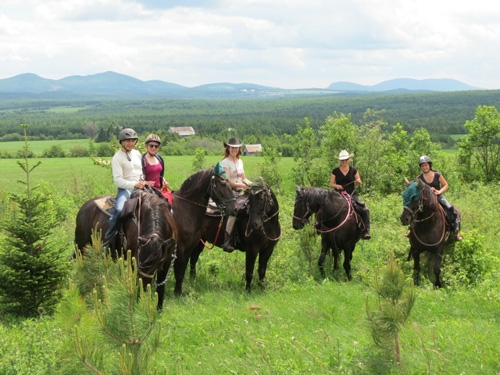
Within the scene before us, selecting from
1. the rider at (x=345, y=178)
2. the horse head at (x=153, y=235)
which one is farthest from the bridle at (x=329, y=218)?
the horse head at (x=153, y=235)

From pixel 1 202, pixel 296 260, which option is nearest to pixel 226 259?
pixel 296 260

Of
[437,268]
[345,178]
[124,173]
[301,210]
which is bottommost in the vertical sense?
[437,268]

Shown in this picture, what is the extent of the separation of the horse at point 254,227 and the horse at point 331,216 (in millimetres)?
957

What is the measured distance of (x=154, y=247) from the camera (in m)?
7.91

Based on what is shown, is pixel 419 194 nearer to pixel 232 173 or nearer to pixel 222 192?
pixel 232 173

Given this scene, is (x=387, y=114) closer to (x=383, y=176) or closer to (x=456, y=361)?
(x=383, y=176)

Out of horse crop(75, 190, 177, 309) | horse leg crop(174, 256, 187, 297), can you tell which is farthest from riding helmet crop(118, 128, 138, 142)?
horse leg crop(174, 256, 187, 297)

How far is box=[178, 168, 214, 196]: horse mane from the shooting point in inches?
387

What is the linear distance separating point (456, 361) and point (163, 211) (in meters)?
4.84

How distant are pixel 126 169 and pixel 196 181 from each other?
1365 millimetres

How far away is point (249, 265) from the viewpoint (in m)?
10.5

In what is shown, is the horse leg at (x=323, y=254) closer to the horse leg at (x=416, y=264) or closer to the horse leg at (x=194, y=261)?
the horse leg at (x=416, y=264)

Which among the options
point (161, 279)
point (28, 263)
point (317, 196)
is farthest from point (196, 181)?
point (28, 263)

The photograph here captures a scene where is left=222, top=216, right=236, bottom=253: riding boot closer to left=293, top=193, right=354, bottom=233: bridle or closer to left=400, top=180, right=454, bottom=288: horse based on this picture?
left=293, top=193, right=354, bottom=233: bridle
